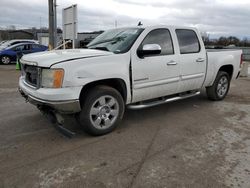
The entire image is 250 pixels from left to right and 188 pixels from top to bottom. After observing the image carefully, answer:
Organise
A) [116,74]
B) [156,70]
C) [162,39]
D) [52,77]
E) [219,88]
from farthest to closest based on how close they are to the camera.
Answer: [219,88] → [162,39] → [156,70] → [116,74] → [52,77]

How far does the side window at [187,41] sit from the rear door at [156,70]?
31 centimetres

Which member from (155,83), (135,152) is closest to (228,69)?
(155,83)

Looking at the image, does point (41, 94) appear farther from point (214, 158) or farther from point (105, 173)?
point (214, 158)

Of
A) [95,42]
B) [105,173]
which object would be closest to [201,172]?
[105,173]

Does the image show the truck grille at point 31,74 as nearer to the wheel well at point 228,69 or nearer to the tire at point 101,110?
the tire at point 101,110

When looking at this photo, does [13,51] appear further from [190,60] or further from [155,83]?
[155,83]

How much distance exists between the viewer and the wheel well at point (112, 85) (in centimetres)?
396

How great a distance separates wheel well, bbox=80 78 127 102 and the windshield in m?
0.53

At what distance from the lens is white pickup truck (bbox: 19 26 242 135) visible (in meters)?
3.69

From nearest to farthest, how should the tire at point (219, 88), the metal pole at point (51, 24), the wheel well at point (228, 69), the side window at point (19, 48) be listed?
the tire at point (219, 88), the wheel well at point (228, 69), the metal pole at point (51, 24), the side window at point (19, 48)

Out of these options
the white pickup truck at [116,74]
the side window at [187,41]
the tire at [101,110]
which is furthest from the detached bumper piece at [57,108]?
the side window at [187,41]

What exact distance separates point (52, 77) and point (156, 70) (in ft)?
6.38

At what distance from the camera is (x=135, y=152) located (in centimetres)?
366

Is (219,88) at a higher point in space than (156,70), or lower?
lower
